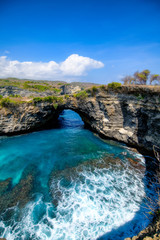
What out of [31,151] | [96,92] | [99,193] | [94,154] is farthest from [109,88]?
[31,151]

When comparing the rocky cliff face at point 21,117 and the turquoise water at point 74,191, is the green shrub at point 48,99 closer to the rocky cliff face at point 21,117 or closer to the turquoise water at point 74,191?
the rocky cliff face at point 21,117

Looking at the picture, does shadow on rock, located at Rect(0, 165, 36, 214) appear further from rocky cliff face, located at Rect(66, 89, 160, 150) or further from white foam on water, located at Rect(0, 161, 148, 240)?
rocky cliff face, located at Rect(66, 89, 160, 150)

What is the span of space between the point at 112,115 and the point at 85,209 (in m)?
14.0

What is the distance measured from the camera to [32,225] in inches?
321

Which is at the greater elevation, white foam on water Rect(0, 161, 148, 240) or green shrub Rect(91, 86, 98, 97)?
green shrub Rect(91, 86, 98, 97)

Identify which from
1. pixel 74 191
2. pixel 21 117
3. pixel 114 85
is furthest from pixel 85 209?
pixel 21 117

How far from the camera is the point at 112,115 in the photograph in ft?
63.4

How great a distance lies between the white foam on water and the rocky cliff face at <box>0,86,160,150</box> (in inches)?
254

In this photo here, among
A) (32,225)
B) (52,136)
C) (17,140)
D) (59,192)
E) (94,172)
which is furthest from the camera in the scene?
(52,136)

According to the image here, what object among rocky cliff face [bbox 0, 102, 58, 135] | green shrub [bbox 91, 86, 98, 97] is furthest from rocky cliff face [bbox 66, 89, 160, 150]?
rocky cliff face [bbox 0, 102, 58, 135]

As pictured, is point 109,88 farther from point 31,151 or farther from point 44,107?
point 31,151

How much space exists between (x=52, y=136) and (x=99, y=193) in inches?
578

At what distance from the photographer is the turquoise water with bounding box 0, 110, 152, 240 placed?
8.02 m

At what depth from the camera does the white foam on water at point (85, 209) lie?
781cm
